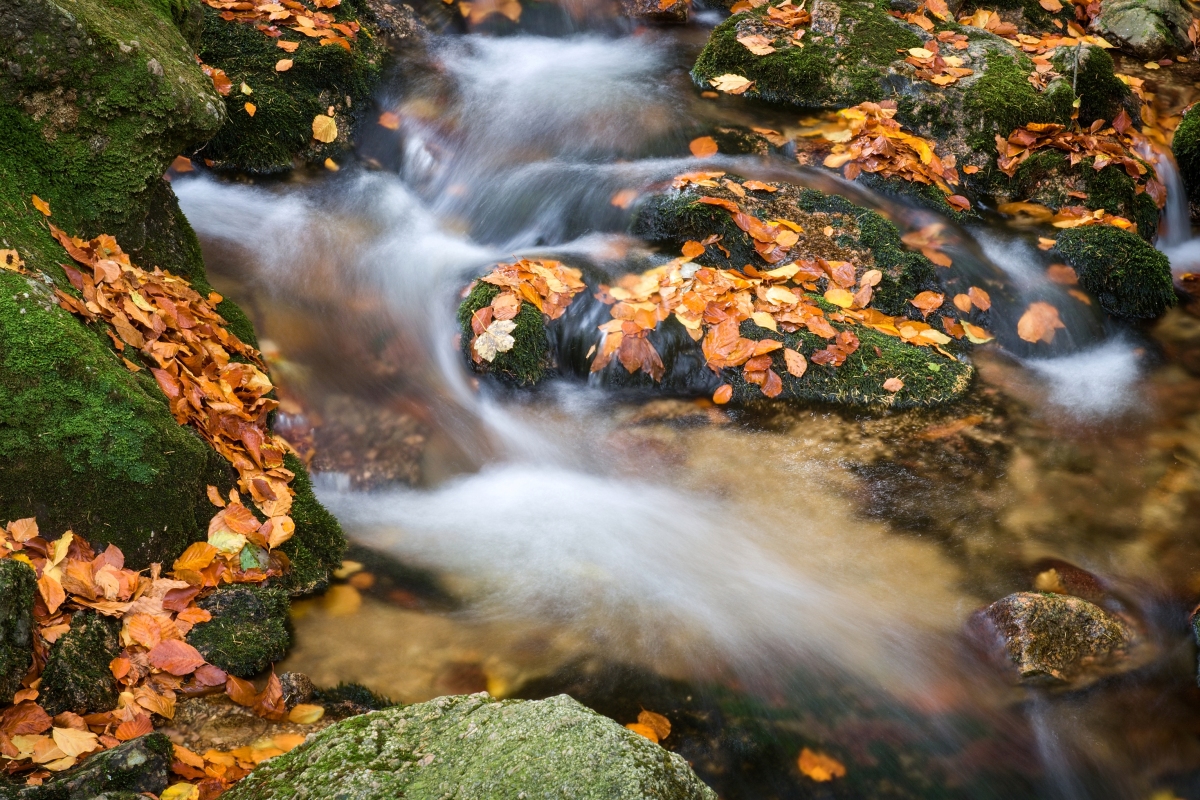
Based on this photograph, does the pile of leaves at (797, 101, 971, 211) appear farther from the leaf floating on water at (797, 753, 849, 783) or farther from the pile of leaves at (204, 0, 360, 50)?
the leaf floating on water at (797, 753, 849, 783)

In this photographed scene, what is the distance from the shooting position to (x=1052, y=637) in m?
3.44

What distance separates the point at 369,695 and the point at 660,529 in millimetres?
1617

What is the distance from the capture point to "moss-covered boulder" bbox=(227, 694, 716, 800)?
1.79m

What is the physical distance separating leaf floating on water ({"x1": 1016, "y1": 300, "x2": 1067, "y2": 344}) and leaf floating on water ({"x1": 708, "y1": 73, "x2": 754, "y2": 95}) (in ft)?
9.58

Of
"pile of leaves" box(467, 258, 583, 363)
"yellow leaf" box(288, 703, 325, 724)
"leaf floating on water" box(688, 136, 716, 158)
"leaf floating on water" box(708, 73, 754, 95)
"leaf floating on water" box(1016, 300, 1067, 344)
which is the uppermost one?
"leaf floating on water" box(708, 73, 754, 95)

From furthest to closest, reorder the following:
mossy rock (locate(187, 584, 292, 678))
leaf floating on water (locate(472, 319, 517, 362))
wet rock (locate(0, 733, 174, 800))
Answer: leaf floating on water (locate(472, 319, 517, 362))
mossy rock (locate(187, 584, 292, 678))
wet rock (locate(0, 733, 174, 800))

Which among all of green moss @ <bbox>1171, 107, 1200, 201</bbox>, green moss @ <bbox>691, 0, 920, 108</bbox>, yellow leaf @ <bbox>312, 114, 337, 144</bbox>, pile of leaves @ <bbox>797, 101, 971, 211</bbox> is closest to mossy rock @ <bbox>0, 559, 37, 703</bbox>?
yellow leaf @ <bbox>312, 114, 337, 144</bbox>

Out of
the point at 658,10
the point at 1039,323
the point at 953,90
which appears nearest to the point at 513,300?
the point at 1039,323

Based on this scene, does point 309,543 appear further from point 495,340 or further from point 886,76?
point 886,76

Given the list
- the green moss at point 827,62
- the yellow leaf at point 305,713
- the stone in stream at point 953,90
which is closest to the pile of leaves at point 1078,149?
the stone in stream at point 953,90

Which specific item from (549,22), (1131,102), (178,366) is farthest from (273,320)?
(1131,102)

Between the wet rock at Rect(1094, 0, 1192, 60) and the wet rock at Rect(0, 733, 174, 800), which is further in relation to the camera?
the wet rock at Rect(1094, 0, 1192, 60)

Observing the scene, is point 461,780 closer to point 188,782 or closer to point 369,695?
point 188,782

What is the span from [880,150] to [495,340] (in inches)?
126
